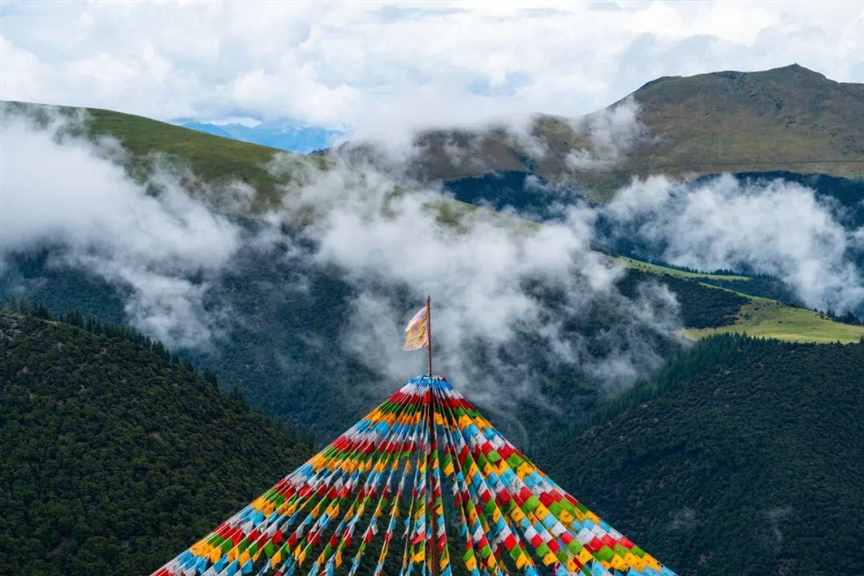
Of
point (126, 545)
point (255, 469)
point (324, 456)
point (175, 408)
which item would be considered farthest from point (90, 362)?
point (324, 456)

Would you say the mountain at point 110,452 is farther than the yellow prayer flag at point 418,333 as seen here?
Yes

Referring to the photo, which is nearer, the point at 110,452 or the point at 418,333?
the point at 418,333

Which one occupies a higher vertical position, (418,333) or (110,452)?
(418,333)

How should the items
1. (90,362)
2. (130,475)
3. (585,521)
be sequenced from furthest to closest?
(90,362), (130,475), (585,521)

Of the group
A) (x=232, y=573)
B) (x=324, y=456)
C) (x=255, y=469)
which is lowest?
(x=255, y=469)

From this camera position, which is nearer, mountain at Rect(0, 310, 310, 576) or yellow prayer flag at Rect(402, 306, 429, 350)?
yellow prayer flag at Rect(402, 306, 429, 350)

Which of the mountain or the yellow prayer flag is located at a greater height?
the yellow prayer flag

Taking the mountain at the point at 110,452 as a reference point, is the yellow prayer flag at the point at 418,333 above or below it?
above

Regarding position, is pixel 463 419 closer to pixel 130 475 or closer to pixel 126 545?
pixel 126 545
